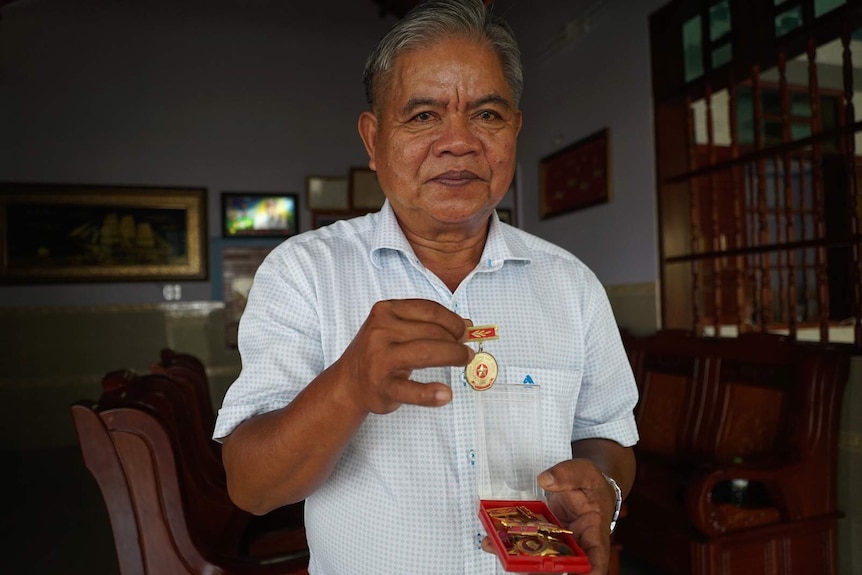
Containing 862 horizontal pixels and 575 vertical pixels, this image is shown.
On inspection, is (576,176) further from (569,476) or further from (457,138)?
(569,476)

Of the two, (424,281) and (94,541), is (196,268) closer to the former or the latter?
(94,541)

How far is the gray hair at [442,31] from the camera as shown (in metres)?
0.96

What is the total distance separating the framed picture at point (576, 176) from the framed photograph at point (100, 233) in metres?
3.06

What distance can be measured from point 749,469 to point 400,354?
6.11ft

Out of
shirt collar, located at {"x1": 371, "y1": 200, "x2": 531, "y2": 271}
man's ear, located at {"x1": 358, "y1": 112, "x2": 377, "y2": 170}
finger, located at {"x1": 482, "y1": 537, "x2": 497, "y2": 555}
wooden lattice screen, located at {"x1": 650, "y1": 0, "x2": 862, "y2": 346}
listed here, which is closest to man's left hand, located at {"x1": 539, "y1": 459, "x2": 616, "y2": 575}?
finger, located at {"x1": 482, "y1": 537, "x2": 497, "y2": 555}

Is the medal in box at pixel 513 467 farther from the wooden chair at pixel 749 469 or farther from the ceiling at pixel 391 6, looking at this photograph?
the ceiling at pixel 391 6

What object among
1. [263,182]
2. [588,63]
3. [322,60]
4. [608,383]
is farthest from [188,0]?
[608,383]

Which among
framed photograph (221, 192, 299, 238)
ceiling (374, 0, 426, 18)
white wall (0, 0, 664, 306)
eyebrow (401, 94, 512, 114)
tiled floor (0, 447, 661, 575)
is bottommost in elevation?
tiled floor (0, 447, 661, 575)

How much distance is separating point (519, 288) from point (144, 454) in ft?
2.96

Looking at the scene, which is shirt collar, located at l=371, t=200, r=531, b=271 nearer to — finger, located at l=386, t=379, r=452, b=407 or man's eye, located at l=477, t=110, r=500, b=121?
man's eye, located at l=477, t=110, r=500, b=121

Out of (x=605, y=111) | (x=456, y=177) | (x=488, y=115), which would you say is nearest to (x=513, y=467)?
(x=456, y=177)

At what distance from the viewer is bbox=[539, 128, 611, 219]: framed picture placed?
→ 4016 mm

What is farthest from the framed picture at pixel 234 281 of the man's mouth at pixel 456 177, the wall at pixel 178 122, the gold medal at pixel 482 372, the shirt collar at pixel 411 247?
the gold medal at pixel 482 372

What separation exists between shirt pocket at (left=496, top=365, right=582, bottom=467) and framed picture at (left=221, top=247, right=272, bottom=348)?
4.60 metres
